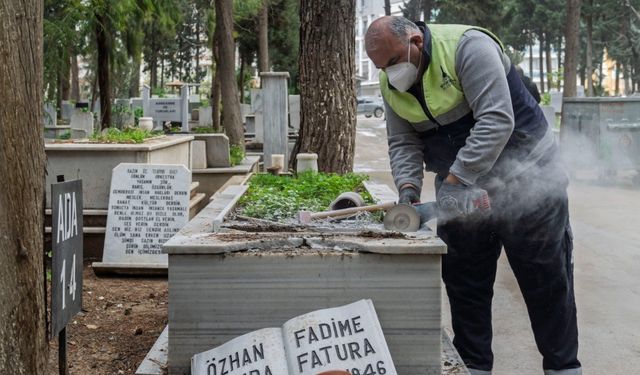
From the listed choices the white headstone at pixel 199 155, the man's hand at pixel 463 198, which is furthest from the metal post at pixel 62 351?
the white headstone at pixel 199 155

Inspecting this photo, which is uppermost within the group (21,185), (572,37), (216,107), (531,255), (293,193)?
(572,37)

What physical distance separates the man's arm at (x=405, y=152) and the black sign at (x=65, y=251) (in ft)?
5.44

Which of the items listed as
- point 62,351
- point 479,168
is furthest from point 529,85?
point 62,351

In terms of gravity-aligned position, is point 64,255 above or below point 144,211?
above

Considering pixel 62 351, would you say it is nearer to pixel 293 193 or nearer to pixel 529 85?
pixel 293 193

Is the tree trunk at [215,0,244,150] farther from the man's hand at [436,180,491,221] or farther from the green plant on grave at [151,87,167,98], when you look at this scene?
the green plant on grave at [151,87,167,98]

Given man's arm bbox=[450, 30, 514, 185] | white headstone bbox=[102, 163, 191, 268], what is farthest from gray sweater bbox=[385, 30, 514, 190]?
white headstone bbox=[102, 163, 191, 268]

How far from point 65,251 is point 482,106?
6.82ft

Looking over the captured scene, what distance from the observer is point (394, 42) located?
3.82 meters

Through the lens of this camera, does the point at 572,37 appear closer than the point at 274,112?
No

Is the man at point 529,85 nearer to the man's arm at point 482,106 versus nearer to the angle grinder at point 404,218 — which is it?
the man's arm at point 482,106

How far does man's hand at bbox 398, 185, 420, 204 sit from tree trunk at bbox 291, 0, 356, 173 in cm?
403

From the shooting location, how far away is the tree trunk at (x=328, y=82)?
8039 mm

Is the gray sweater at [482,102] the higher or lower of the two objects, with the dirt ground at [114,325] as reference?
higher
